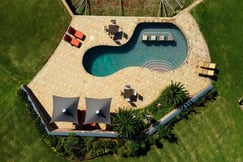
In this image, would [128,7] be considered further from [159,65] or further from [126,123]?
[126,123]

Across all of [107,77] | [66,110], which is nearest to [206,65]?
[107,77]

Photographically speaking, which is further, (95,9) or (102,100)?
(95,9)

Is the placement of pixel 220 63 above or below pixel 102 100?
above

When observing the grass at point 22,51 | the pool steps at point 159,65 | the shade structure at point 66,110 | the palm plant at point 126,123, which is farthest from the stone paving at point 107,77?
the shade structure at point 66,110

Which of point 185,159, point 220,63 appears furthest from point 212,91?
point 185,159

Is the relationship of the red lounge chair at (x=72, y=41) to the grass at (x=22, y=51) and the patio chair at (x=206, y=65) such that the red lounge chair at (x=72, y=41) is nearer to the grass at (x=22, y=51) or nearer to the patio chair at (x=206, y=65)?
the grass at (x=22, y=51)

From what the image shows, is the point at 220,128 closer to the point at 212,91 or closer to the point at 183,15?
the point at 212,91
